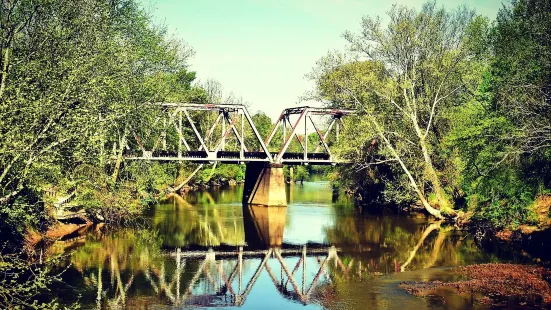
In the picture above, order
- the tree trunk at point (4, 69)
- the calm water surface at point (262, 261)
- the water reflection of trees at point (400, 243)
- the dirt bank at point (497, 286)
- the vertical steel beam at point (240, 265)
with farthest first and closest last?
the water reflection of trees at point (400, 243) < the vertical steel beam at point (240, 265) < the calm water surface at point (262, 261) < the dirt bank at point (497, 286) < the tree trunk at point (4, 69)

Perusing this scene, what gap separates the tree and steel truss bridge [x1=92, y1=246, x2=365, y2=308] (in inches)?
686

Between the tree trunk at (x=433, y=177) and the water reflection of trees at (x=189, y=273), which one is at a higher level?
the tree trunk at (x=433, y=177)

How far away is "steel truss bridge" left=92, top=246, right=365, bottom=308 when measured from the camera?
2066 cm

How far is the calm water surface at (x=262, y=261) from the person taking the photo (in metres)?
20.5

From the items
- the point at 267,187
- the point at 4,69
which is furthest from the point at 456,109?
the point at 4,69

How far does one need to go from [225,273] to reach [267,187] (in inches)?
1221

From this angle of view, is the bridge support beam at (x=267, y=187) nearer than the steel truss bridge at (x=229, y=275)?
No

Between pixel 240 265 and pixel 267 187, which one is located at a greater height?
Answer: pixel 267 187

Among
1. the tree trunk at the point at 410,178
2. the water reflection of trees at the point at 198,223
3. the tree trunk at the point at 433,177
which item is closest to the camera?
the water reflection of trees at the point at 198,223

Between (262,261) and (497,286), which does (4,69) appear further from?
(497,286)

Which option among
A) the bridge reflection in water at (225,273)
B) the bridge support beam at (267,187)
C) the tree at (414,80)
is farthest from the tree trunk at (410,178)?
the bridge reflection in water at (225,273)

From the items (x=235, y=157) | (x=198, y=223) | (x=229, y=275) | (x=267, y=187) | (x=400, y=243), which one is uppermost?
(x=235, y=157)

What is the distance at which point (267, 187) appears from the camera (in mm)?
56250

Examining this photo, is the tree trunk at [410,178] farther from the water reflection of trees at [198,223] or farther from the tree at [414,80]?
the water reflection of trees at [198,223]
